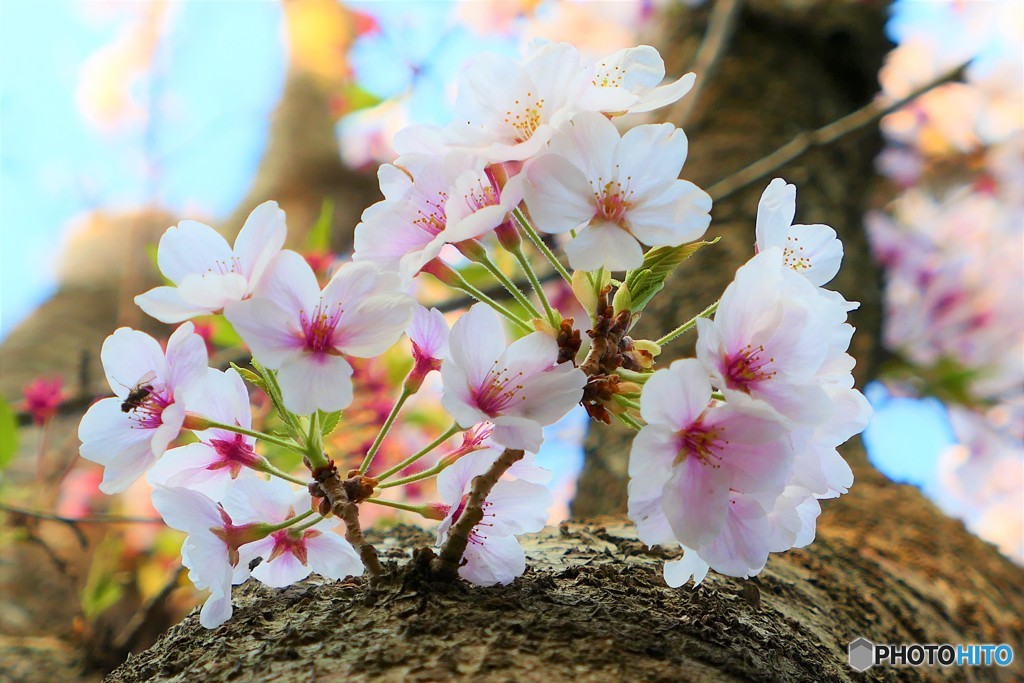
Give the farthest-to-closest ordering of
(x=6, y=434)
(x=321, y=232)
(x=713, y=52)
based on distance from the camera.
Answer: (x=713, y=52) → (x=321, y=232) → (x=6, y=434)

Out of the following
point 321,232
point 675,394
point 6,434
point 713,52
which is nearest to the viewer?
point 675,394

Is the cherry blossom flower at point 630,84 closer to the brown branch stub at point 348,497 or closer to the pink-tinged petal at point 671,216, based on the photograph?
the pink-tinged petal at point 671,216

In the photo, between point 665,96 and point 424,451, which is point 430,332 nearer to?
point 424,451

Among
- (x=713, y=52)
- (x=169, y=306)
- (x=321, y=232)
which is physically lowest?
(x=169, y=306)

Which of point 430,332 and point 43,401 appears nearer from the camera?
point 430,332

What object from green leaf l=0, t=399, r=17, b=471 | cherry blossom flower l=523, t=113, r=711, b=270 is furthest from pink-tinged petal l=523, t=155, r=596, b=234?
green leaf l=0, t=399, r=17, b=471

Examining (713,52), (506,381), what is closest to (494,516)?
(506,381)

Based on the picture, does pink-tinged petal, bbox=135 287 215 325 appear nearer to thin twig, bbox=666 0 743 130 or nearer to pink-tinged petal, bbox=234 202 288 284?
pink-tinged petal, bbox=234 202 288 284
